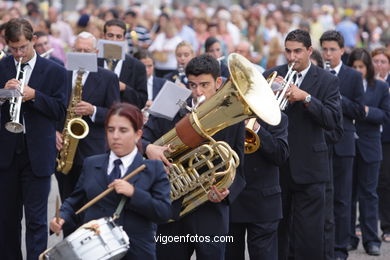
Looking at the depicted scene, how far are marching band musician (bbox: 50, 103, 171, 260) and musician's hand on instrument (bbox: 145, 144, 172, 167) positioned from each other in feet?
2.47

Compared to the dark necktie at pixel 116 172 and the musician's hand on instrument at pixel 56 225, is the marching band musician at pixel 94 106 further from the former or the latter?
the musician's hand on instrument at pixel 56 225

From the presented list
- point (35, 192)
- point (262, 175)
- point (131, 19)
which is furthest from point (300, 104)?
point (131, 19)

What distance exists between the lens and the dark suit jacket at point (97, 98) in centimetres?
916

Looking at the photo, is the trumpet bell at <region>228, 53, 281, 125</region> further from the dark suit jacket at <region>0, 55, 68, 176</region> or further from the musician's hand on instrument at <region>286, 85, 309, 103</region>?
the dark suit jacket at <region>0, 55, 68, 176</region>

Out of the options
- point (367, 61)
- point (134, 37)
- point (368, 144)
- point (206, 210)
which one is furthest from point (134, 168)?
point (134, 37)

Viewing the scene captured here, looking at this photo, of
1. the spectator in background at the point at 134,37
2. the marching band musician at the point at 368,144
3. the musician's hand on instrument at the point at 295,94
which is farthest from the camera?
the spectator in background at the point at 134,37

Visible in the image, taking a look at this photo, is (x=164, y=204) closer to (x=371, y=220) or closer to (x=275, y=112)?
(x=275, y=112)

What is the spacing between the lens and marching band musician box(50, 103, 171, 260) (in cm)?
583

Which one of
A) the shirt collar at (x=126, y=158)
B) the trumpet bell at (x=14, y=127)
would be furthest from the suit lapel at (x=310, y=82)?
the shirt collar at (x=126, y=158)

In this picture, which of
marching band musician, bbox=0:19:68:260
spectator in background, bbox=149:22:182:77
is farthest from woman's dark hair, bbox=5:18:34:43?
spectator in background, bbox=149:22:182:77

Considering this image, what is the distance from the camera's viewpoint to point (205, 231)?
7.07 meters

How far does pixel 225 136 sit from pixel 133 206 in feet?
4.88

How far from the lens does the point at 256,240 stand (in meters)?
7.82

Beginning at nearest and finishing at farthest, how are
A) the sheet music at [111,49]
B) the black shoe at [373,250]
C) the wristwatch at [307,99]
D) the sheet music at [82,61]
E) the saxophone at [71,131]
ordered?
the wristwatch at [307,99], the sheet music at [82,61], the saxophone at [71,131], the sheet music at [111,49], the black shoe at [373,250]
